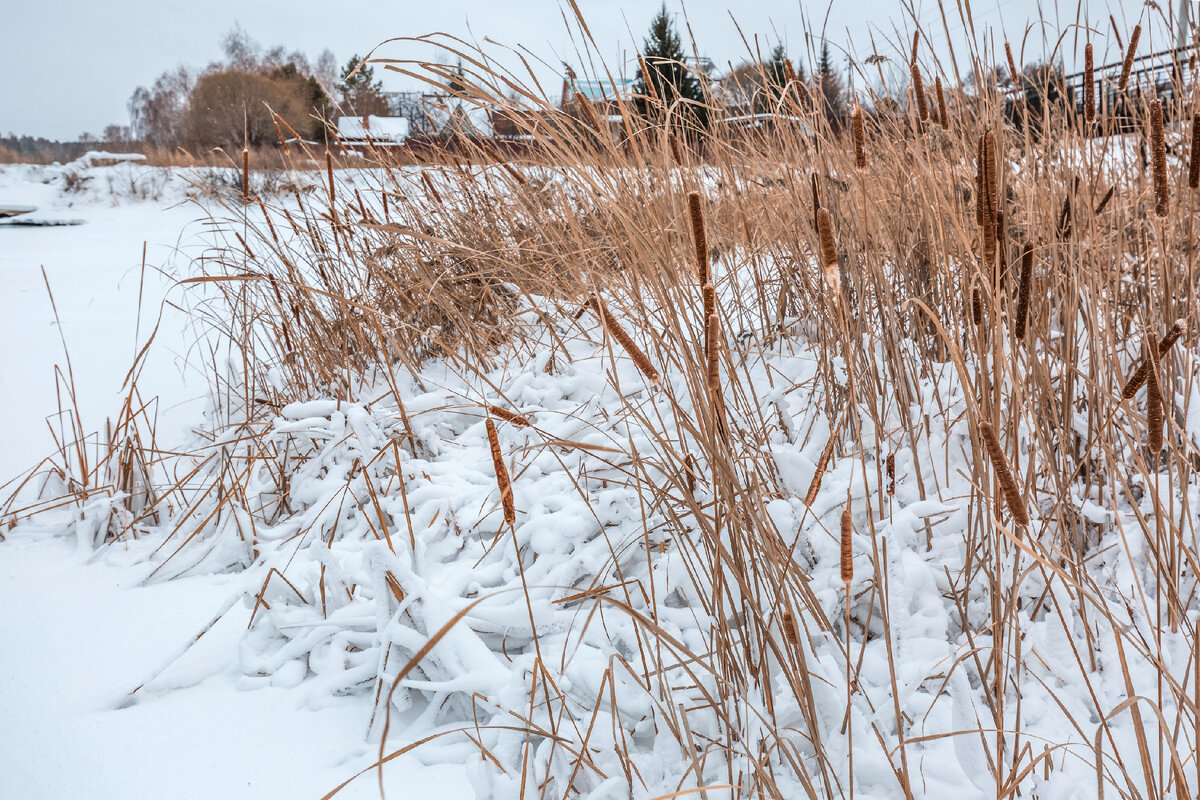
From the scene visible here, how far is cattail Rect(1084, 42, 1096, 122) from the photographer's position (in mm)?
1039

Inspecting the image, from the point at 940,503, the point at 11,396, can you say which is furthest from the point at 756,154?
the point at 11,396

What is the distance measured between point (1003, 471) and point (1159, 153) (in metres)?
0.47

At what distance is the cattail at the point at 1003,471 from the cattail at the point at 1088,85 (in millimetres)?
910

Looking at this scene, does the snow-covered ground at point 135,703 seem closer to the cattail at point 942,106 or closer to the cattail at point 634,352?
the cattail at point 634,352

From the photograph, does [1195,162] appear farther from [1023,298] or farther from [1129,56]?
[1129,56]

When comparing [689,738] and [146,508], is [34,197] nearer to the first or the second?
[146,508]

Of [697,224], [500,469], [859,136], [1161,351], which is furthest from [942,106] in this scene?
[500,469]

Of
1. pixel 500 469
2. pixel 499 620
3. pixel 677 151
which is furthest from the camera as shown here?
pixel 677 151

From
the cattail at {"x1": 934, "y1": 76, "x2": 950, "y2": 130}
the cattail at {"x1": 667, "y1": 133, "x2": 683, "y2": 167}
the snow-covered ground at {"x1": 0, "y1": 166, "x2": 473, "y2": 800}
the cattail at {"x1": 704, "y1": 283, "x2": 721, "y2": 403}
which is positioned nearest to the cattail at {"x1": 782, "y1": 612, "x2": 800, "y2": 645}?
the cattail at {"x1": 704, "y1": 283, "x2": 721, "y2": 403}

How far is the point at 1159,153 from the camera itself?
0.69 m

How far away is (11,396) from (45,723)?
2114mm

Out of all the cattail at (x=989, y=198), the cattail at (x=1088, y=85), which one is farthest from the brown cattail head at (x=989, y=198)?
the cattail at (x=1088, y=85)

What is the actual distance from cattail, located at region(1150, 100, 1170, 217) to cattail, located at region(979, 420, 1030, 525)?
42 cm

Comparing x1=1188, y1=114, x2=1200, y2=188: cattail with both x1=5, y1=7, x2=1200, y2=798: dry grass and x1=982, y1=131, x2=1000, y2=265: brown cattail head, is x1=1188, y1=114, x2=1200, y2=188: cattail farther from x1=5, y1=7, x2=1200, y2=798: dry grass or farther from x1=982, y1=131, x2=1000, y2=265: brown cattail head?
x1=982, y1=131, x2=1000, y2=265: brown cattail head
